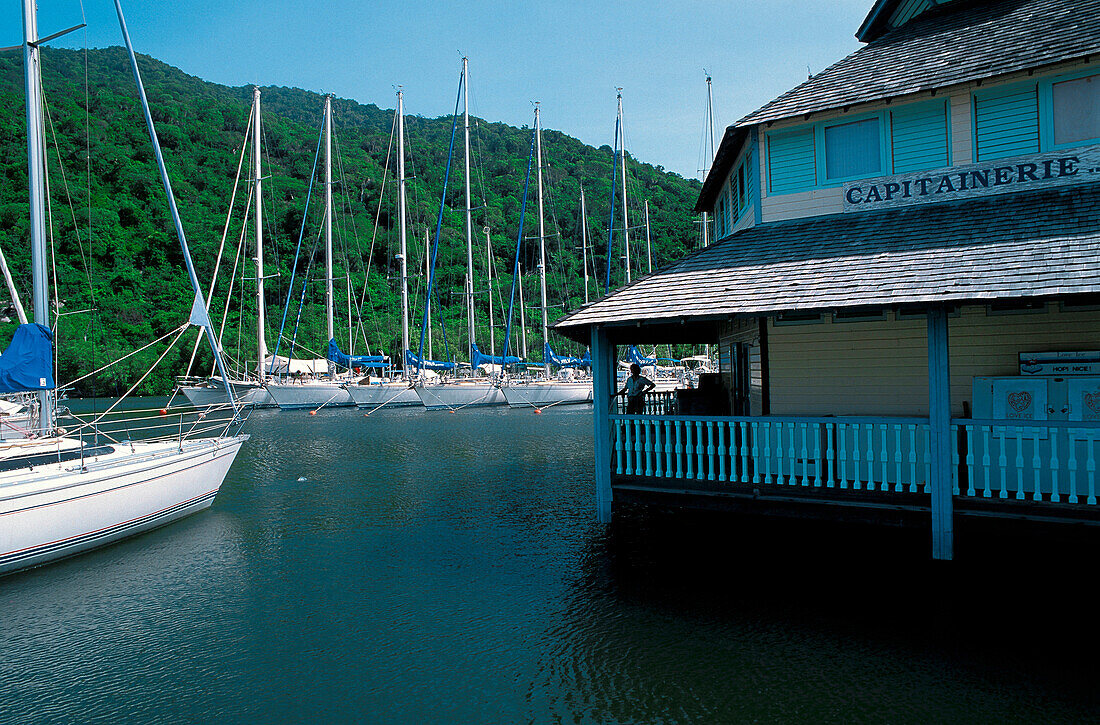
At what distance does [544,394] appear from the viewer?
142 feet

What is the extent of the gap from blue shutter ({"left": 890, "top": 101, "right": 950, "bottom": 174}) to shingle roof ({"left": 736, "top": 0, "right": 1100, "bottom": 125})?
427mm

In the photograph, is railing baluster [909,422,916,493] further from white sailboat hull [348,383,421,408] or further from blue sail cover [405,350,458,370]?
white sailboat hull [348,383,421,408]

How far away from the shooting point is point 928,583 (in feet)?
29.9

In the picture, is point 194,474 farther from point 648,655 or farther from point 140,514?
point 648,655

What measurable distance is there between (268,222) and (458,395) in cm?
3284

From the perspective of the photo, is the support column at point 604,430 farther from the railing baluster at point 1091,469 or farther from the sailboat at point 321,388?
the sailboat at point 321,388

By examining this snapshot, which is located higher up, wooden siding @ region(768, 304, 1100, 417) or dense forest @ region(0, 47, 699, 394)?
dense forest @ region(0, 47, 699, 394)

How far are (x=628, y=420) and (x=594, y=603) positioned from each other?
313 cm

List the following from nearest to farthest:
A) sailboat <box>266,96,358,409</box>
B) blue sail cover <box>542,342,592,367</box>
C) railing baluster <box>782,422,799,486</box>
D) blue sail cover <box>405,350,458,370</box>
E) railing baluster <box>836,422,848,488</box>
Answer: railing baluster <box>836,422,848,488</box>
railing baluster <box>782,422,799,486</box>
sailboat <box>266,96,358,409</box>
blue sail cover <box>405,350,458,370</box>
blue sail cover <box>542,342,592,367</box>

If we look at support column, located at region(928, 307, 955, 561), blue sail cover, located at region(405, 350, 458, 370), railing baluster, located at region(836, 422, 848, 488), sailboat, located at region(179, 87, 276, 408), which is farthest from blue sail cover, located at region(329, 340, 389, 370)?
support column, located at region(928, 307, 955, 561)

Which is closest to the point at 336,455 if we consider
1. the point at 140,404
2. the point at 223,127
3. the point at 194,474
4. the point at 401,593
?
the point at 194,474

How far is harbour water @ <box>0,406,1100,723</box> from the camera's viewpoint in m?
6.54

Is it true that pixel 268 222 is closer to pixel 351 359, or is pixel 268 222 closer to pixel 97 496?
pixel 351 359

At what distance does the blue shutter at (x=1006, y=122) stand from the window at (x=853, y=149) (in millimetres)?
1417
